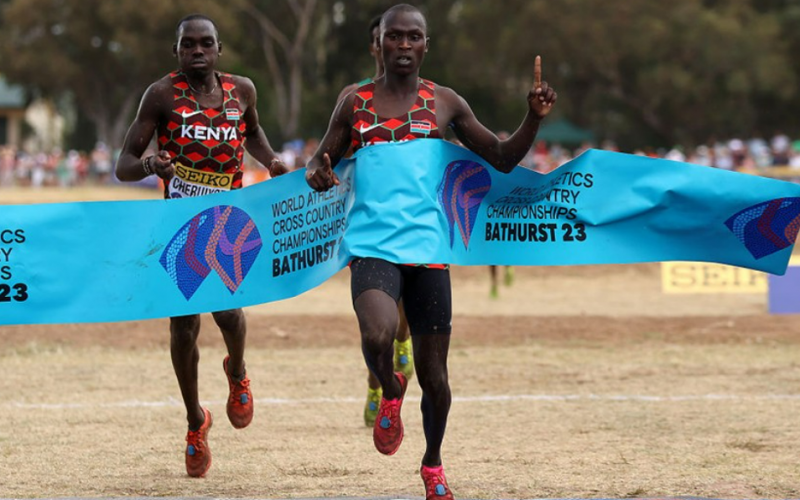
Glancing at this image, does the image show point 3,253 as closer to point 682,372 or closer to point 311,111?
point 682,372

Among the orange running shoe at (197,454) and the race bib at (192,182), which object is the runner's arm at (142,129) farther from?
the orange running shoe at (197,454)

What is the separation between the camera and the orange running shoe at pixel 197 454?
7676mm

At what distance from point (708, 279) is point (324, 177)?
Answer: 12.0 metres

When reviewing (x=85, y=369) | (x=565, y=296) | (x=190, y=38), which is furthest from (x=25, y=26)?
(x=190, y=38)

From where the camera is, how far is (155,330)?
598 inches

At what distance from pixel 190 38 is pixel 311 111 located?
Result: 182ft

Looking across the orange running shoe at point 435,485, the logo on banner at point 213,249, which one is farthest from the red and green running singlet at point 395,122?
the logo on banner at point 213,249

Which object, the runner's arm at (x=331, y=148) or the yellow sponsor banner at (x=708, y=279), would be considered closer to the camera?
the runner's arm at (x=331, y=148)

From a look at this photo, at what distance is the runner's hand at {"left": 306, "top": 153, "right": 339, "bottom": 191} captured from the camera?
21.4 feet

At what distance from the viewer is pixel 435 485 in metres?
6.39

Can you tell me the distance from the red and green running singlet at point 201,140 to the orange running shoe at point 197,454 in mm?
Result: 1354

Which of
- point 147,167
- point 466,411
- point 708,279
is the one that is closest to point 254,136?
point 147,167

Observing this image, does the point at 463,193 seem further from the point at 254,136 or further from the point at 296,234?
the point at 254,136

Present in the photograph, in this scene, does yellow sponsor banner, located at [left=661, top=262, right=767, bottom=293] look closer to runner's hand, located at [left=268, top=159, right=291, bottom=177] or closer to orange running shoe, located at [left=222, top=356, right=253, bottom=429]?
orange running shoe, located at [left=222, top=356, right=253, bottom=429]
